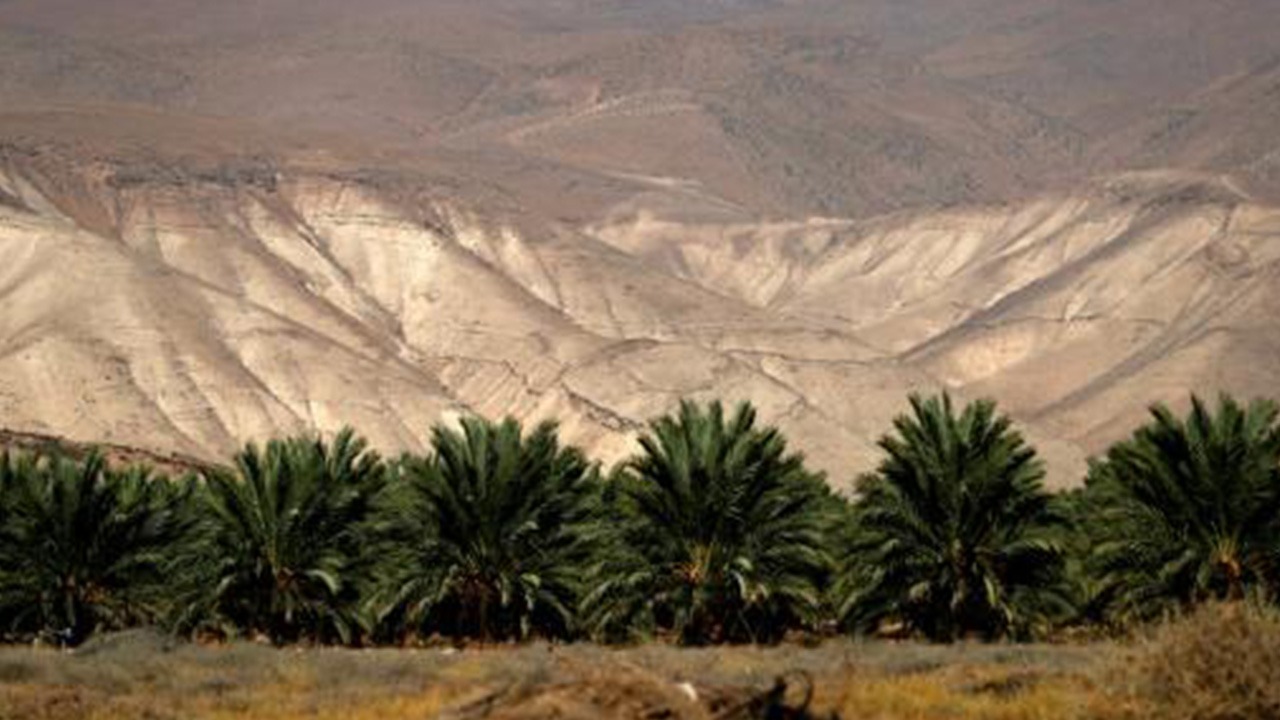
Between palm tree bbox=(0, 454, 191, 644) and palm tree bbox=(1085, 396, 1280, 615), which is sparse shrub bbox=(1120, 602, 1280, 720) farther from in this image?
palm tree bbox=(0, 454, 191, 644)

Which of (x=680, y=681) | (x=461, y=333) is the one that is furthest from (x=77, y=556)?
(x=461, y=333)

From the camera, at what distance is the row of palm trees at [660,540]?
3231 centimetres

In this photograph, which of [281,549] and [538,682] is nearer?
[538,682]

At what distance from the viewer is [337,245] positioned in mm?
187500

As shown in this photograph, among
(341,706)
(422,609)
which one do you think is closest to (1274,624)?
(341,706)

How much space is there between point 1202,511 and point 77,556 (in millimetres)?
20233

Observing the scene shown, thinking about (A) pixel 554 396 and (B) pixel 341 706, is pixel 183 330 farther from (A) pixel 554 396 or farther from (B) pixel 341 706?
(B) pixel 341 706

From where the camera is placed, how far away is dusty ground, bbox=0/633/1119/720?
1753cm

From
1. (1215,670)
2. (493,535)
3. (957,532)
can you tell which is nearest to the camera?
(1215,670)

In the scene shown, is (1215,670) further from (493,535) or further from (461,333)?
(461,333)

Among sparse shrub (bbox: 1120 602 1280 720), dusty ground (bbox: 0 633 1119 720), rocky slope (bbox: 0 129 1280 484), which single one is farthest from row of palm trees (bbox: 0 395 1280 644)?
rocky slope (bbox: 0 129 1280 484)

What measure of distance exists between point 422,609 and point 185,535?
5403 mm

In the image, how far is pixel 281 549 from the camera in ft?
116

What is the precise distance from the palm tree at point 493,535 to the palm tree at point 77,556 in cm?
477
